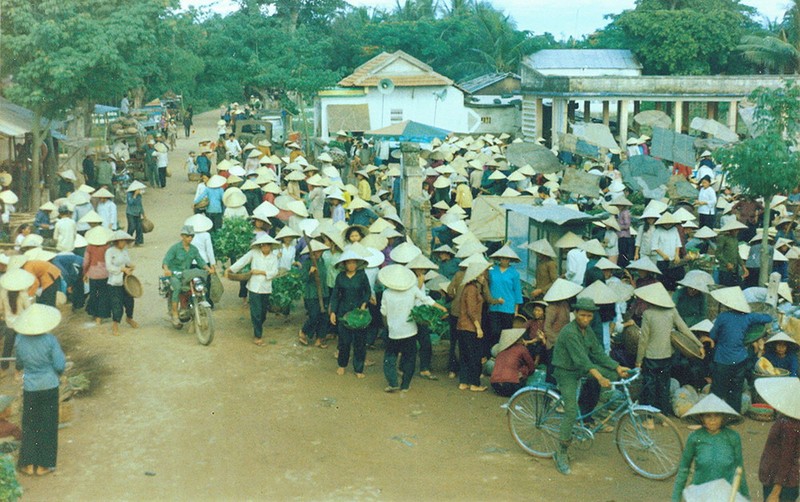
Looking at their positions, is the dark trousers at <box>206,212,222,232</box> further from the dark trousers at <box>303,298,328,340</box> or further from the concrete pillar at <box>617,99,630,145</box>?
the concrete pillar at <box>617,99,630,145</box>

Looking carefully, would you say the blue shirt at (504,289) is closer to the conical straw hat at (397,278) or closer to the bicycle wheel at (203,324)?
the conical straw hat at (397,278)

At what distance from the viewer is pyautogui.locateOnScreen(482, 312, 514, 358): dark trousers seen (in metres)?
9.95

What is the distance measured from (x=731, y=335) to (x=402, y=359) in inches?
132

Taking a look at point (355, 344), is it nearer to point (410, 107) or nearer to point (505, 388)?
point (505, 388)

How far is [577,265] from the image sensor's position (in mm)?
10805

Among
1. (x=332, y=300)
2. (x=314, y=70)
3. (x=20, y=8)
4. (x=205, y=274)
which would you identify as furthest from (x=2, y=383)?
(x=314, y=70)

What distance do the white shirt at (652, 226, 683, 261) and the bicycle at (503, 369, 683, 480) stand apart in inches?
173

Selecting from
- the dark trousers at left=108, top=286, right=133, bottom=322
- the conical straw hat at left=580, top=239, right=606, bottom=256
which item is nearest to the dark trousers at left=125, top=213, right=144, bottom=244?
the dark trousers at left=108, top=286, right=133, bottom=322

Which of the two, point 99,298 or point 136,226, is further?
point 136,226

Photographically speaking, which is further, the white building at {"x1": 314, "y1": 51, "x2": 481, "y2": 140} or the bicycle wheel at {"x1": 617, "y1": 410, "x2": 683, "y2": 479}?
the white building at {"x1": 314, "y1": 51, "x2": 481, "y2": 140}

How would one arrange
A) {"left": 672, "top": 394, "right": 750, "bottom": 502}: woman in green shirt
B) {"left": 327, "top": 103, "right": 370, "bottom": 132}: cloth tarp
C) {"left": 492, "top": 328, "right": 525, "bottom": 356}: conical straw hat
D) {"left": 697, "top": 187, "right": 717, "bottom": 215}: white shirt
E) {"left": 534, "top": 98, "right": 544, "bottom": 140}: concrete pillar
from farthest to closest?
{"left": 327, "top": 103, "right": 370, "bottom": 132}: cloth tarp < {"left": 534, "top": 98, "right": 544, "bottom": 140}: concrete pillar < {"left": 697, "top": 187, "right": 717, "bottom": 215}: white shirt < {"left": 492, "top": 328, "right": 525, "bottom": 356}: conical straw hat < {"left": 672, "top": 394, "right": 750, "bottom": 502}: woman in green shirt

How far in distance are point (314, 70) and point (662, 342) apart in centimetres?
2525

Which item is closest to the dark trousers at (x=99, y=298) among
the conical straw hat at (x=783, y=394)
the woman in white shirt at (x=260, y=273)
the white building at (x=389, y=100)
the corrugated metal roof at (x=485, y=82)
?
the woman in white shirt at (x=260, y=273)

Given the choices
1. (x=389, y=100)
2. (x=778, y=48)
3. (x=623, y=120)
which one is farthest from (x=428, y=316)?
(x=778, y=48)
